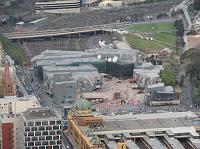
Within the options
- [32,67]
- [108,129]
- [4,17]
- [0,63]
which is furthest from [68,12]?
[108,129]

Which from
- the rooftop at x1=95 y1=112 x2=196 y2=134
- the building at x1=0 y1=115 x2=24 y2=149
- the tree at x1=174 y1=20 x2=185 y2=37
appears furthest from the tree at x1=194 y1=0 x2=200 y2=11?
the building at x1=0 y1=115 x2=24 y2=149

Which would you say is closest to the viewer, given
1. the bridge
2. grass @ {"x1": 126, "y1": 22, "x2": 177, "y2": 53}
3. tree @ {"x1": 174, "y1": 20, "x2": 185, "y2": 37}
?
grass @ {"x1": 126, "y1": 22, "x2": 177, "y2": 53}

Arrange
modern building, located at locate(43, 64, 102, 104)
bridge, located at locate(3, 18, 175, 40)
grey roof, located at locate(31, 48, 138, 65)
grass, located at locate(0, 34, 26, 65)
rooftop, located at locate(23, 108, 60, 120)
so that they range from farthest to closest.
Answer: bridge, located at locate(3, 18, 175, 40)
grass, located at locate(0, 34, 26, 65)
grey roof, located at locate(31, 48, 138, 65)
modern building, located at locate(43, 64, 102, 104)
rooftop, located at locate(23, 108, 60, 120)

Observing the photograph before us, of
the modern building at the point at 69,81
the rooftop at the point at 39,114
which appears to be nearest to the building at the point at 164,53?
the modern building at the point at 69,81

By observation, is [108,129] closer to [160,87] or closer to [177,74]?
[160,87]

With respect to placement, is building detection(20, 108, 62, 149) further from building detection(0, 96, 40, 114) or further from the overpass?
the overpass

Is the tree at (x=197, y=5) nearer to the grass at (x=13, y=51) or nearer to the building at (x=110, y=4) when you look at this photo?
the building at (x=110, y=4)
